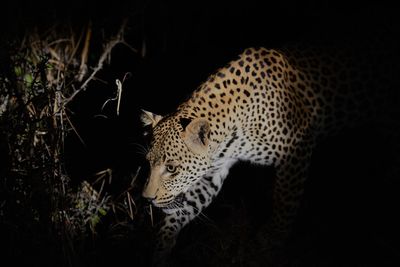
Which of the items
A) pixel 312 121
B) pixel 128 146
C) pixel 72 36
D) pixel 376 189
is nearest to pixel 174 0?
pixel 72 36

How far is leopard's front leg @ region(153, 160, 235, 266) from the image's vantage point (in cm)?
499

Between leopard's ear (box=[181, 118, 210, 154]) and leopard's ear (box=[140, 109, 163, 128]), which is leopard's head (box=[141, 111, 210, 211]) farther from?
leopard's ear (box=[140, 109, 163, 128])

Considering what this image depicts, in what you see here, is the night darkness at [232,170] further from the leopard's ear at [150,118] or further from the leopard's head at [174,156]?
the leopard's ear at [150,118]

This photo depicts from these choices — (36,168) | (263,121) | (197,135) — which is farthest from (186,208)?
(36,168)

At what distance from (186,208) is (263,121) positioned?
1086 millimetres

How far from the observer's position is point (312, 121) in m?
4.94

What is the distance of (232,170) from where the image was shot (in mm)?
6086

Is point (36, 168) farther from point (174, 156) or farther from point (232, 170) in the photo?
point (232, 170)

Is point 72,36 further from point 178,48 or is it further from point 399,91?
point 399,91

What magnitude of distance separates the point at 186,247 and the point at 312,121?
5.08 ft

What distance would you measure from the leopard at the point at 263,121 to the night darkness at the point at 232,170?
0.83ft

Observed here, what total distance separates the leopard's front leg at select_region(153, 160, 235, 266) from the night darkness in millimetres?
148

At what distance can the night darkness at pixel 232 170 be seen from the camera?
16.5ft

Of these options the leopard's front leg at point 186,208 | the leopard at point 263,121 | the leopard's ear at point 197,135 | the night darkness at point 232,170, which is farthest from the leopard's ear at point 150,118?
the night darkness at point 232,170
